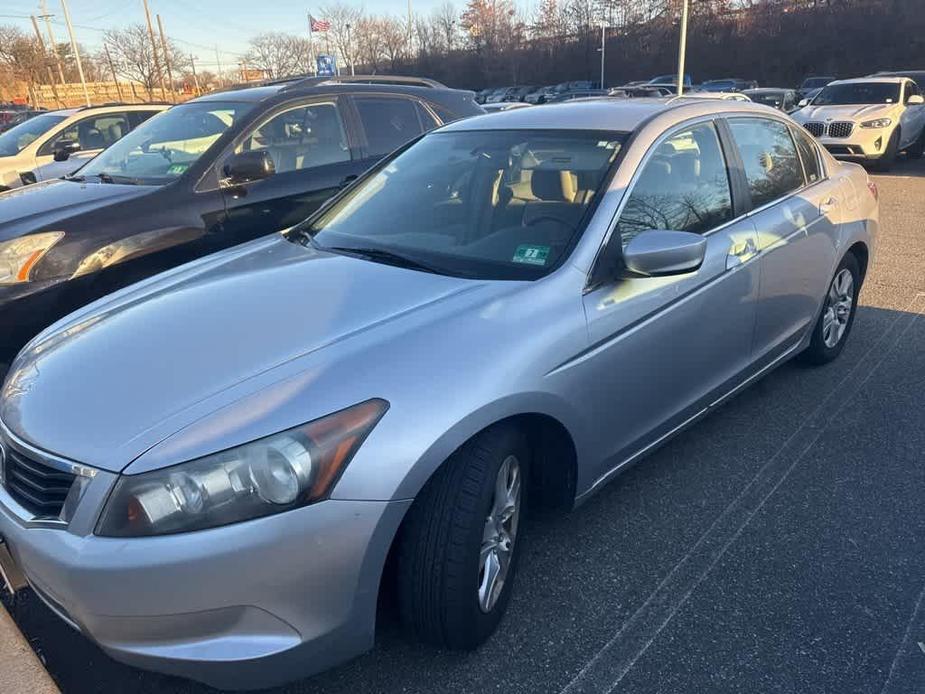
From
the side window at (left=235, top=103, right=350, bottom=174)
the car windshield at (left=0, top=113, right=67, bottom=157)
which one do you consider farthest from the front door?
the car windshield at (left=0, top=113, right=67, bottom=157)

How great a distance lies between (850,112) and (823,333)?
10813 millimetres

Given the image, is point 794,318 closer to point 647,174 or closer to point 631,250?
point 647,174

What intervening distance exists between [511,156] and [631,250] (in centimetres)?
91

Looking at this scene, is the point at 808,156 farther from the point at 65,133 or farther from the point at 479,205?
the point at 65,133

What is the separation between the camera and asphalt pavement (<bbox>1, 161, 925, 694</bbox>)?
2.17 meters

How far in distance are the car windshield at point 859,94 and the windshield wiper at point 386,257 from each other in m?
14.0

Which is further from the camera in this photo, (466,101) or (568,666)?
(466,101)

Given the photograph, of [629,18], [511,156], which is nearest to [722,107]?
[511,156]

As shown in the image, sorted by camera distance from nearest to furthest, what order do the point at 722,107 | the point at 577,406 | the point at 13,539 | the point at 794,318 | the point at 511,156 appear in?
the point at 13,539 → the point at 577,406 → the point at 511,156 → the point at 722,107 → the point at 794,318

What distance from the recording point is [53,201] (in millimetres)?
4402

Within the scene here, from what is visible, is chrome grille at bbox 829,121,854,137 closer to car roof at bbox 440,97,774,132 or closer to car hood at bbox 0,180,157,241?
car roof at bbox 440,97,774,132

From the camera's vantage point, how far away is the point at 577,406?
240 cm

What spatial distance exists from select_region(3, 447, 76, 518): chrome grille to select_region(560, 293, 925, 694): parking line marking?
1.53m

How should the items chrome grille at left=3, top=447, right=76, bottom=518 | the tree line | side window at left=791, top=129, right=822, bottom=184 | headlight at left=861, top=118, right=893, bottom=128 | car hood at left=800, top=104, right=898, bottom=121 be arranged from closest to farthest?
chrome grille at left=3, top=447, right=76, bottom=518 → side window at left=791, top=129, right=822, bottom=184 → headlight at left=861, top=118, right=893, bottom=128 → car hood at left=800, top=104, right=898, bottom=121 → the tree line
